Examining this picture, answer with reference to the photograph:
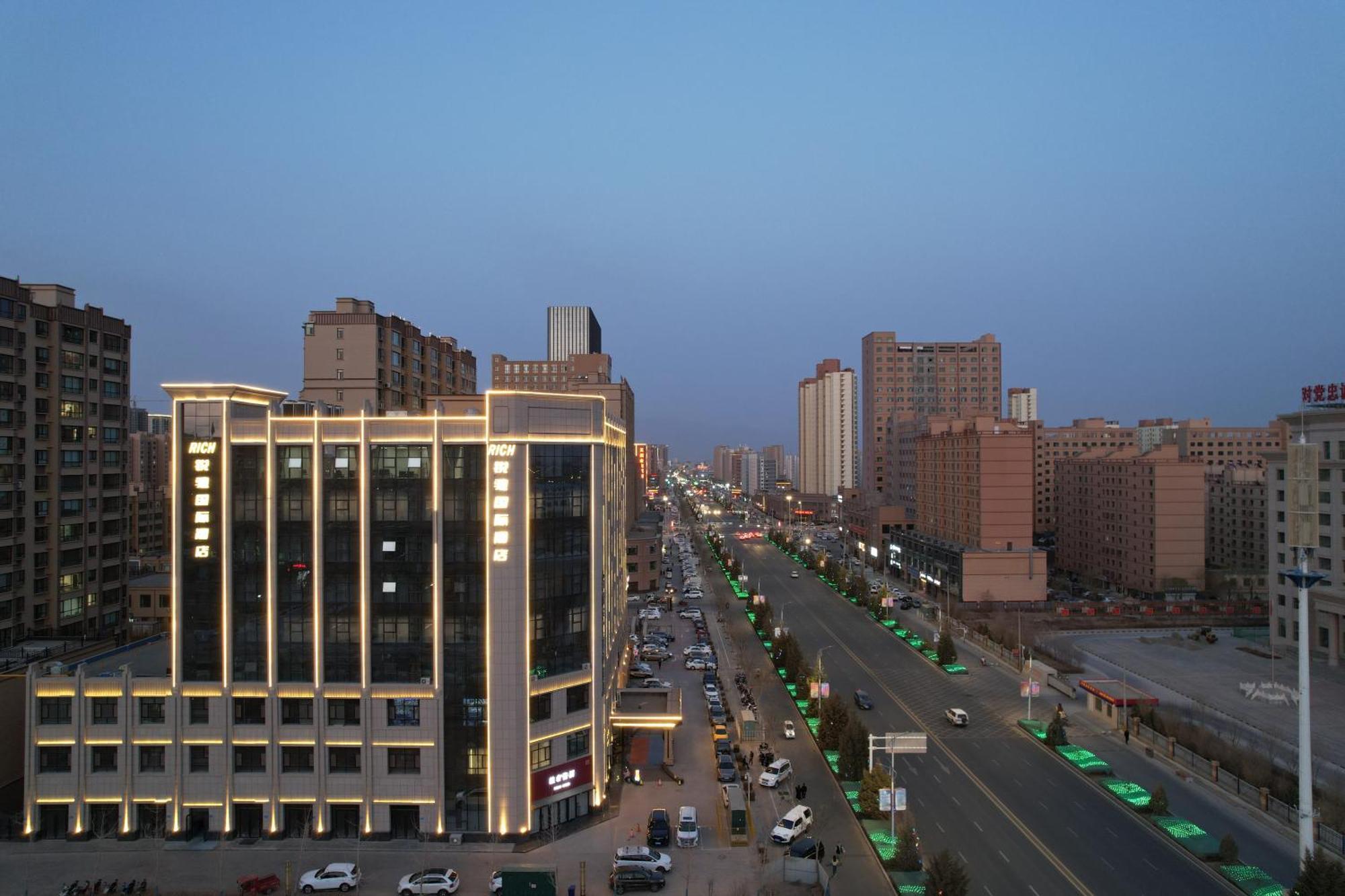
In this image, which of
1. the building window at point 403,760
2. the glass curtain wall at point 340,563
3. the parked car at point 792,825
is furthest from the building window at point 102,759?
the parked car at point 792,825

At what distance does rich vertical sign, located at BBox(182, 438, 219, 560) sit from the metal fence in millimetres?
48591

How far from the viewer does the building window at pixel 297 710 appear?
35.1 m

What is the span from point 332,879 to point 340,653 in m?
8.94

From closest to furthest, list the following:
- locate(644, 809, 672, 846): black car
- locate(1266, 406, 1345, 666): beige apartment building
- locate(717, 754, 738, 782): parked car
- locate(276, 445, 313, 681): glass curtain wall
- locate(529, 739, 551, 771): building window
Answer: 1. locate(644, 809, 672, 846): black car
2. locate(529, 739, 551, 771): building window
3. locate(276, 445, 313, 681): glass curtain wall
4. locate(717, 754, 738, 782): parked car
5. locate(1266, 406, 1345, 666): beige apartment building

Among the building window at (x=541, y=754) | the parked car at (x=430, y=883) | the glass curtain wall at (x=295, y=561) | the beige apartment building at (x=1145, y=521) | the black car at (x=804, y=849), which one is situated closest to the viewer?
the parked car at (x=430, y=883)

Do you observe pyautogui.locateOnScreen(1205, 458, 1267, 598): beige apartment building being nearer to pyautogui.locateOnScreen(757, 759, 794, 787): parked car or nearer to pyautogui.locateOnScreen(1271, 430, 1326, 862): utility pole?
pyautogui.locateOnScreen(757, 759, 794, 787): parked car

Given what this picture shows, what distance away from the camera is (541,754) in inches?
1377

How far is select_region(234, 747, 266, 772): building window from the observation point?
34969 mm

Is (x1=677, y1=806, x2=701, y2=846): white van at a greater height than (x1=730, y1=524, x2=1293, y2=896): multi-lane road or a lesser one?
greater

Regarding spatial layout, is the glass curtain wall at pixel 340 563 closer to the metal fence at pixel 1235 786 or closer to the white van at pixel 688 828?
the white van at pixel 688 828

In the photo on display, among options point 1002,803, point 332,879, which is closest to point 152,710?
point 332,879

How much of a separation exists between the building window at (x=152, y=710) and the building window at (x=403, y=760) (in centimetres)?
1020

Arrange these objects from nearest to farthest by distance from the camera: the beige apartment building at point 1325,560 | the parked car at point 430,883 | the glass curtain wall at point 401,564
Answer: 1. the parked car at point 430,883
2. the glass curtain wall at point 401,564
3. the beige apartment building at point 1325,560

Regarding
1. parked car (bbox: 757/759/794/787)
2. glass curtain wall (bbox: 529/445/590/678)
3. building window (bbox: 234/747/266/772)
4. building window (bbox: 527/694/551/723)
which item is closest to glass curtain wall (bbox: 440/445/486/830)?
building window (bbox: 527/694/551/723)
